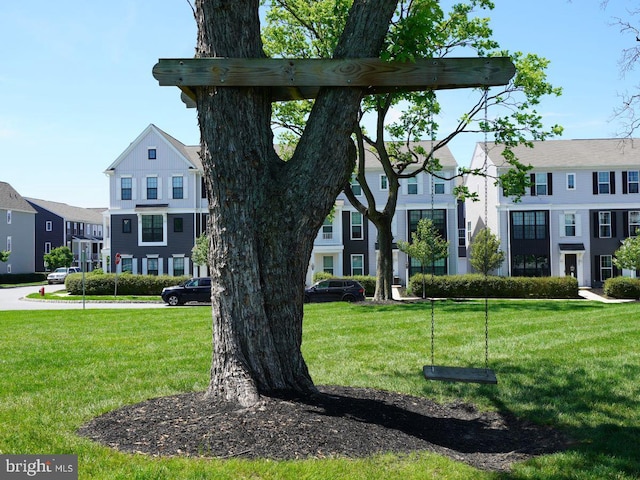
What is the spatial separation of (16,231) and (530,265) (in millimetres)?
47023

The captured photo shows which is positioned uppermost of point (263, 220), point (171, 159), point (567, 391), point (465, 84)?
point (171, 159)

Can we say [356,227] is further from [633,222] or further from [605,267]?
[633,222]

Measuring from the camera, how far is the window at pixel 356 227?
38.4 metres

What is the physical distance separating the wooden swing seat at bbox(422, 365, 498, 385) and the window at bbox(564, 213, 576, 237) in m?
33.4

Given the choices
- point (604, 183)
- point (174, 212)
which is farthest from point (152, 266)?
point (604, 183)

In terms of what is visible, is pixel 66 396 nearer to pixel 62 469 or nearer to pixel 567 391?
pixel 62 469

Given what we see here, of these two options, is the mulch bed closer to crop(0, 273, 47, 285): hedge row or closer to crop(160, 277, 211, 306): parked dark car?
crop(160, 277, 211, 306): parked dark car

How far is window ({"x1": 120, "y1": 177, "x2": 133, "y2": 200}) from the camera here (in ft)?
130

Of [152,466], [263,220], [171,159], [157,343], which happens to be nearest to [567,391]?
[263,220]

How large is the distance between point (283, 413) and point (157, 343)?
23.3ft

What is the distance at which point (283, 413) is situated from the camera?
5488 millimetres

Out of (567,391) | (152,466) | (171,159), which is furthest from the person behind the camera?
(171,159)

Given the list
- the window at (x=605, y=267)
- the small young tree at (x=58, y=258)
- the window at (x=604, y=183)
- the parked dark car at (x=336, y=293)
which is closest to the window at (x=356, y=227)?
the parked dark car at (x=336, y=293)

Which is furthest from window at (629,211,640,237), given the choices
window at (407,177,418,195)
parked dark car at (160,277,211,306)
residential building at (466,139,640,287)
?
parked dark car at (160,277,211,306)
